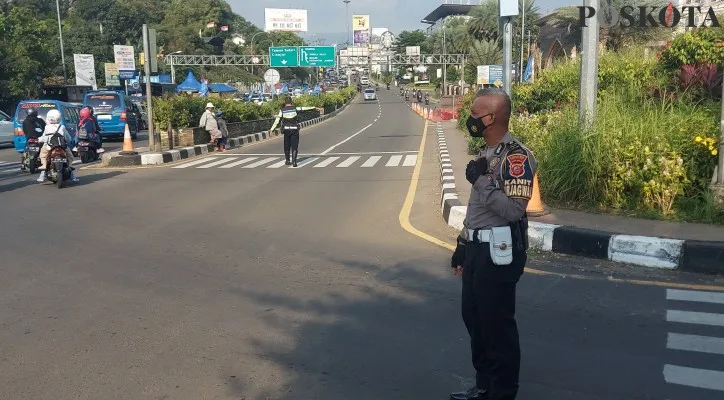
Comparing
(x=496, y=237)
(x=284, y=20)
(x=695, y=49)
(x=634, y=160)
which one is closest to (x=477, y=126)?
(x=496, y=237)

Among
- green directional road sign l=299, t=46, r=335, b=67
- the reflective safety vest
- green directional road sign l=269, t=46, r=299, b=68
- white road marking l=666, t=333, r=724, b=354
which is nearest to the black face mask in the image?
white road marking l=666, t=333, r=724, b=354

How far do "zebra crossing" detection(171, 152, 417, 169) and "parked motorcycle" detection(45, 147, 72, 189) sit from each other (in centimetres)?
392

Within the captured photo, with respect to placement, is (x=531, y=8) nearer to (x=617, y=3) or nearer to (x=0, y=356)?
(x=617, y=3)

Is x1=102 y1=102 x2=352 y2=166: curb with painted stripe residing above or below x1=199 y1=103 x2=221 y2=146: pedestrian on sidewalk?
below

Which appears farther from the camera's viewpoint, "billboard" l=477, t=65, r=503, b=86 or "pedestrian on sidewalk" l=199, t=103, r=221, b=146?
"billboard" l=477, t=65, r=503, b=86

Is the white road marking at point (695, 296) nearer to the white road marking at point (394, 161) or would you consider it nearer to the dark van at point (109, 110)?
the white road marking at point (394, 161)

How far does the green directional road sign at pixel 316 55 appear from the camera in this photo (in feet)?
185

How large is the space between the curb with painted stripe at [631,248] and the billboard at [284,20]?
3807 inches

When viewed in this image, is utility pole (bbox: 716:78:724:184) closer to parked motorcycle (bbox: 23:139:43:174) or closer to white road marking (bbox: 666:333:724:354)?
white road marking (bbox: 666:333:724:354)

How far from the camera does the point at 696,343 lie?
14.5 feet

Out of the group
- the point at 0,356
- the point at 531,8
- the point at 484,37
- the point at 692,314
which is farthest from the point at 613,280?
the point at 484,37

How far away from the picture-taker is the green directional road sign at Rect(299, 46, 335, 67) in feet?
185

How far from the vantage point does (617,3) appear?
29.7 metres

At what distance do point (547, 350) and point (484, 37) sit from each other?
69.4 metres
